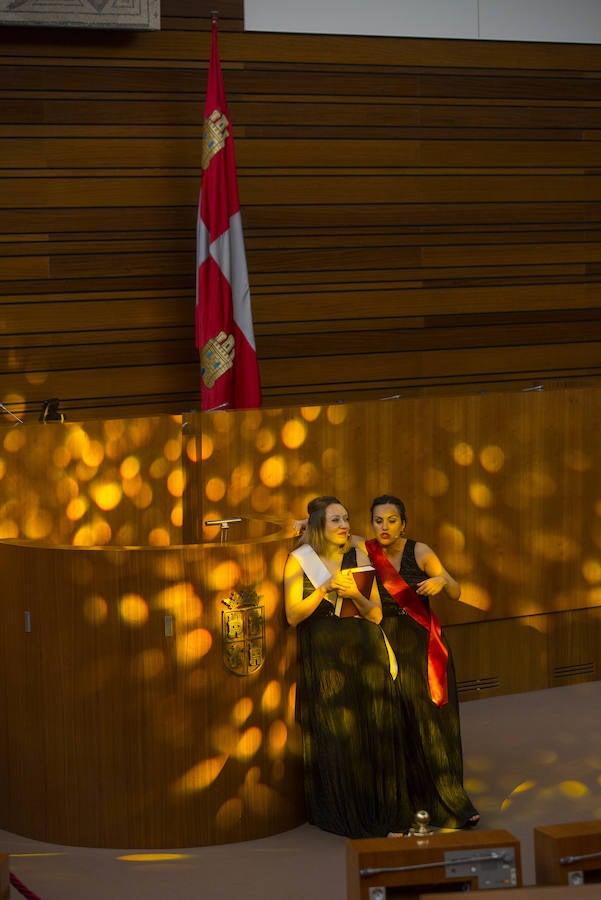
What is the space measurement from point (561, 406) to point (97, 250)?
2.51 meters

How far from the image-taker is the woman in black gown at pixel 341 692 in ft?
16.4

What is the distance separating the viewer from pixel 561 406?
267 inches

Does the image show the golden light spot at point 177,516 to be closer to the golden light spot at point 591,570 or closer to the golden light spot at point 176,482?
the golden light spot at point 176,482

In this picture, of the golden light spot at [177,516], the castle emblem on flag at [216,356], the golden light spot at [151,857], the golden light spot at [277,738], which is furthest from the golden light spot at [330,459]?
the golden light spot at [151,857]

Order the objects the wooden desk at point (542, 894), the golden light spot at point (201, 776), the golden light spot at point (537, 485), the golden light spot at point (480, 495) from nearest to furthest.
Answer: the wooden desk at point (542, 894) → the golden light spot at point (201, 776) → the golden light spot at point (480, 495) → the golden light spot at point (537, 485)

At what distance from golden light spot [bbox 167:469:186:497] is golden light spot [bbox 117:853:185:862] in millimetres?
1672

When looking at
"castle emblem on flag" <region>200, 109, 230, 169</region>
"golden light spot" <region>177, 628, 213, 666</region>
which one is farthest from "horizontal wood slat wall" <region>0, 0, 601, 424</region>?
"golden light spot" <region>177, 628, 213, 666</region>

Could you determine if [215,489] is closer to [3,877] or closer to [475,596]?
[475,596]

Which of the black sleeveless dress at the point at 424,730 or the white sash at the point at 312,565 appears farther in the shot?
the black sleeveless dress at the point at 424,730

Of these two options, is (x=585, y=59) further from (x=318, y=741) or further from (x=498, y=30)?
(x=318, y=741)

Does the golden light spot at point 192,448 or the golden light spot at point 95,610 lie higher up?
the golden light spot at point 192,448

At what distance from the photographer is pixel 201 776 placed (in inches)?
190

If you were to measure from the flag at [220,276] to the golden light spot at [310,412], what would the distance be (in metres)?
0.77

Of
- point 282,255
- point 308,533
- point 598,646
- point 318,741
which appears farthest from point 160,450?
point 598,646
